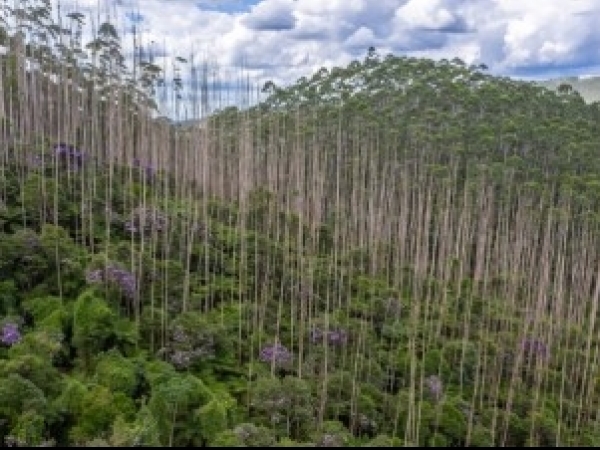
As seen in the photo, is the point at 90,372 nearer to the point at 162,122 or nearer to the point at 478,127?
the point at 162,122

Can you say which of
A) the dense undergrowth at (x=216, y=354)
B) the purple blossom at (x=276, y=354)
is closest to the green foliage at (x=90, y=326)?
the dense undergrowth at (x=216, y=354)

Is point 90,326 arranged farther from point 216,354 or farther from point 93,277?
point 216,354

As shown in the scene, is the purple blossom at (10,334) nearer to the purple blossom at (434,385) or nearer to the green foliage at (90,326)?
the green foliage at (90,326)

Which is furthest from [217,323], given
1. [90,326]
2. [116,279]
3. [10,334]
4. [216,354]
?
[10,334]

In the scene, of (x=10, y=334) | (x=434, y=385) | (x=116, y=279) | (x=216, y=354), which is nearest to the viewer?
(x=10, y=334)

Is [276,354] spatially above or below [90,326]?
below

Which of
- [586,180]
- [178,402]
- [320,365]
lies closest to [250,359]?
[320,365]
